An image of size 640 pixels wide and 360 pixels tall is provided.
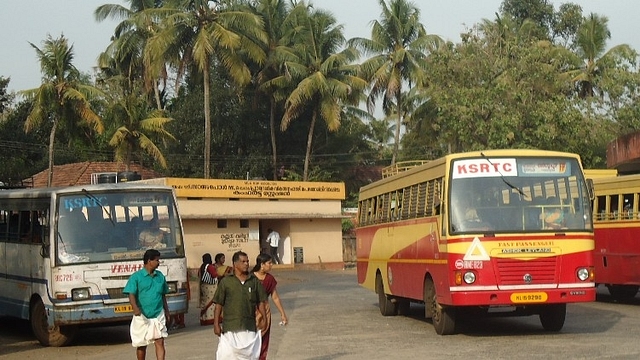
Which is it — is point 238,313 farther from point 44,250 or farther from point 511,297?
point 44,250

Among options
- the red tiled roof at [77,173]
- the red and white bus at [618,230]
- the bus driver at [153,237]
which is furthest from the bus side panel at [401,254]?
the red tiled roof at [77,173]

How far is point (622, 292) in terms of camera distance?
952 inches

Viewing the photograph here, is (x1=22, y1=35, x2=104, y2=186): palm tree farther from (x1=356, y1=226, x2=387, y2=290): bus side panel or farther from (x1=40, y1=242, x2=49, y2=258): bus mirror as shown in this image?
(x1=40, y1=242, x2=49, y2=258): bus mirror

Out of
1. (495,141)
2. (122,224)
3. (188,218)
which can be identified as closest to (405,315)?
(122,224)

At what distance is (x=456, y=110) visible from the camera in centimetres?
4556

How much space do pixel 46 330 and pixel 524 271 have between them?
816 cm

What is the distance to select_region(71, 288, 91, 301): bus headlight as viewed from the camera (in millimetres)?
17125

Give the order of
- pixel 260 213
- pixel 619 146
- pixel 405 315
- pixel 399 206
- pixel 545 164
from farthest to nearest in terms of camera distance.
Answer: pixel 260 213 → pixel 619 146 → pixel 405 315 → pixel 399 206 → pixel 545 164

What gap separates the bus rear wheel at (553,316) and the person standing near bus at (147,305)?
670cm

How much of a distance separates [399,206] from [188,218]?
21978mm

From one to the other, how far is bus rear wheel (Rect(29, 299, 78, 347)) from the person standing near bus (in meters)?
5.72

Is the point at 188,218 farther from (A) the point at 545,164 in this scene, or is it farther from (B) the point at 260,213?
(A) the point at 545,164

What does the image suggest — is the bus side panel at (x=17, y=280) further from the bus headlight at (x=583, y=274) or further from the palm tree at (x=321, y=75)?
the palm tree at (x=321, y=75)

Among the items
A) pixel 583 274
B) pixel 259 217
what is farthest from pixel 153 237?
pixel 259 217
